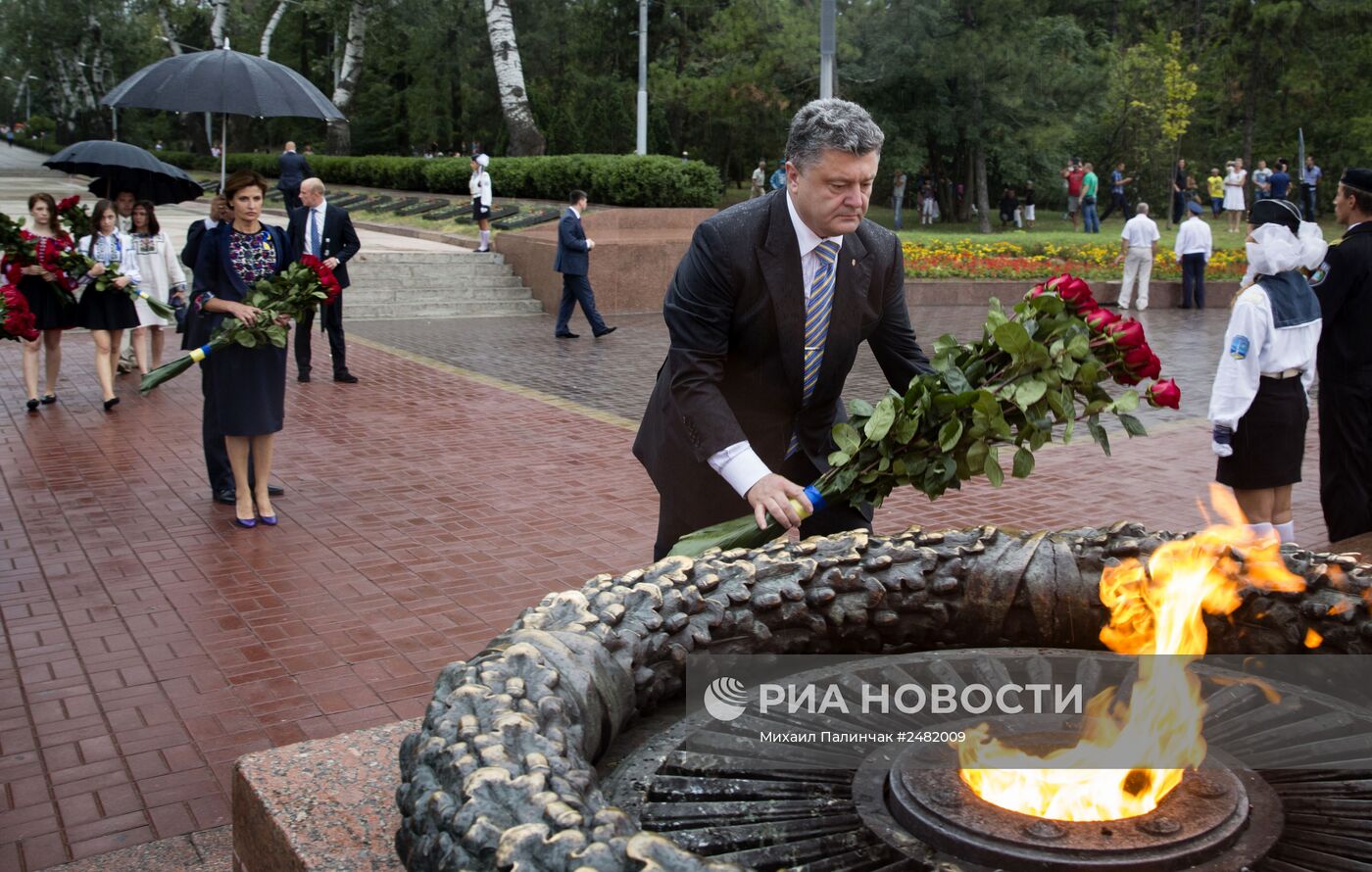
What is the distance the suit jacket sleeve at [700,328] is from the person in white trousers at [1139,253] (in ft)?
52.1

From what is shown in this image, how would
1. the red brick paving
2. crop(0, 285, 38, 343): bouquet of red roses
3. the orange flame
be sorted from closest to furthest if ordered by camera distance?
the orange flame → the red brick paving → crop(0, 285, 38, 343): bouquet of red roses

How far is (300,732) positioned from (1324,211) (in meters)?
41.6

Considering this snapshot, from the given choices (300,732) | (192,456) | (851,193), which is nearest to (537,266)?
(192,456)

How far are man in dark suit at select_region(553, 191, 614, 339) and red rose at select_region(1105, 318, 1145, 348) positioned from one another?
1233cm

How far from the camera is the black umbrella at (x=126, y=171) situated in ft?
33.4

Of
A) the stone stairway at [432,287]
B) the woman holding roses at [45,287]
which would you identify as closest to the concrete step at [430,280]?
the stone stairway at [432,287]

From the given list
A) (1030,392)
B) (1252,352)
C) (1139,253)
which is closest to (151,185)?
(1252,352)

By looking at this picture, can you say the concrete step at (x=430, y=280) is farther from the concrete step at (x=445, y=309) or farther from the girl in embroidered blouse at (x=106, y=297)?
the girl in embroidered blouse at (x=106, y=297)

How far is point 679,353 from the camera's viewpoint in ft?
10.0

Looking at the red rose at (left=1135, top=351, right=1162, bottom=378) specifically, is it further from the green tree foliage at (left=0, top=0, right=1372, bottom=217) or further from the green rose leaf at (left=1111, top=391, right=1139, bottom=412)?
the green tree foliage at (left=0, top=0, right=1372, bottom=217)

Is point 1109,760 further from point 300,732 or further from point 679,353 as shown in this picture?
point 300,732

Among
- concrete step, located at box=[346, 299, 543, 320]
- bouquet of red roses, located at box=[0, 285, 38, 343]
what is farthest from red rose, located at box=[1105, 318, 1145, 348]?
concrete step, located at box=[346, 299, 543, 320]

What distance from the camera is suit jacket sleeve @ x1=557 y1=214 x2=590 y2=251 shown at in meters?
14.9

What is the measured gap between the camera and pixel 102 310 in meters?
9.93
